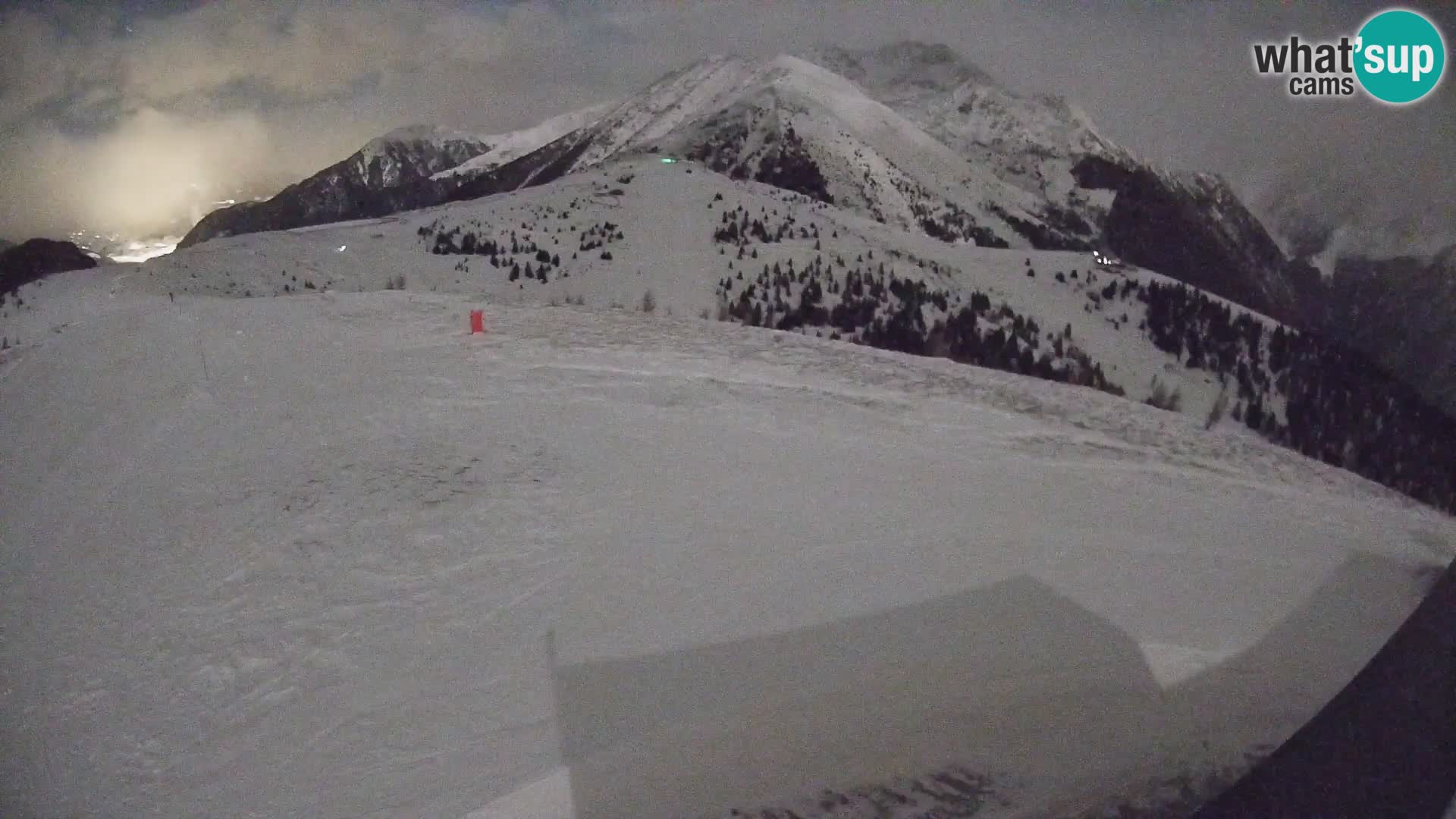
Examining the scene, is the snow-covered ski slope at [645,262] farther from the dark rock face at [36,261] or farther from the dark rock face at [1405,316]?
the dark rock face at [1405,316]

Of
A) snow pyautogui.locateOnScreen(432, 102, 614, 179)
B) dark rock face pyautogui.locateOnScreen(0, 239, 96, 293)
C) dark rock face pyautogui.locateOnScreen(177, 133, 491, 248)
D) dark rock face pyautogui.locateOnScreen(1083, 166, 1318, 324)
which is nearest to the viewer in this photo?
dark rock face pyautogui.locateOnScreen(1083, 166, 1318, 324)

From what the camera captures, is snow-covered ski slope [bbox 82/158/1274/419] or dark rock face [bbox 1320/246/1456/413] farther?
snow-covered ski slope [bbox 82/158/1274/419]

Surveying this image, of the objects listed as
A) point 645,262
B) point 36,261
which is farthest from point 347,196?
point 36,261

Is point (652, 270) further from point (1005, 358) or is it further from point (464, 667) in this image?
point (464, 667)

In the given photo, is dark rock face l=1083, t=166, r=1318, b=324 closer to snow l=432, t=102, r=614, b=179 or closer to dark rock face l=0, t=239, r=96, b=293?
dark rock face l=0, t=239, r=96, b=293

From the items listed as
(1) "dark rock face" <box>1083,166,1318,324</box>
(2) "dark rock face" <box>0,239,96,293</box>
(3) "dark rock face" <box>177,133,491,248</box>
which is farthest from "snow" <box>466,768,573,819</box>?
(3) "dark rock face" <box>177,133,491,248</box>

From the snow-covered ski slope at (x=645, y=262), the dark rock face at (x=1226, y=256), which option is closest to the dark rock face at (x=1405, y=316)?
the dark rock face at (x=1226, y=256)
